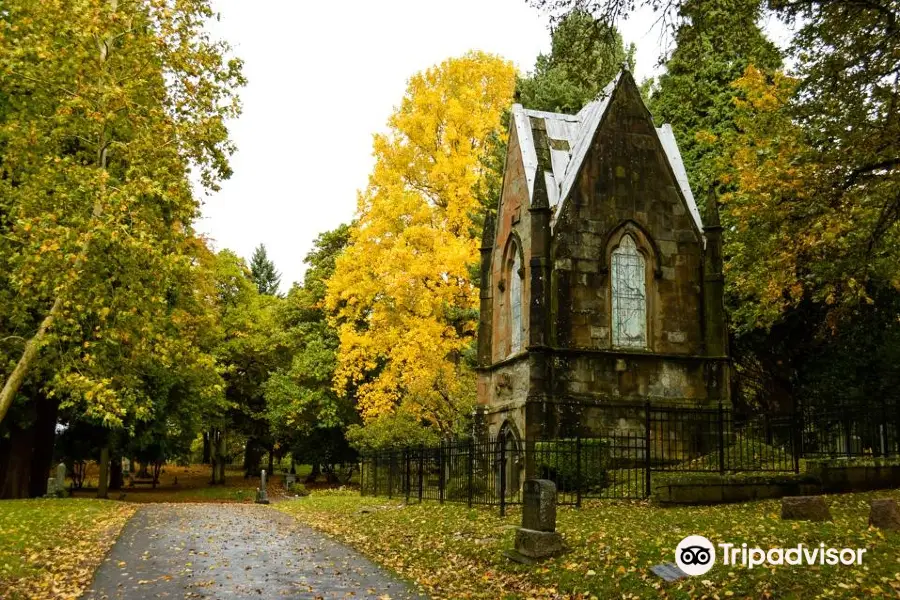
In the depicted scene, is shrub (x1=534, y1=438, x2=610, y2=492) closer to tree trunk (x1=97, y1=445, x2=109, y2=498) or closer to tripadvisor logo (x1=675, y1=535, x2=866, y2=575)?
tripadvisor logo (x1=675, y1=535, x2=866, y2=575)

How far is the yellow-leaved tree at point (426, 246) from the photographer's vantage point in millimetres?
25766

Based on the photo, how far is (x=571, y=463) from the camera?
53.5ft

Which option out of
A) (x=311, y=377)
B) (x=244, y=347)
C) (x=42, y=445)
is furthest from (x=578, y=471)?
(x=244, y=347)

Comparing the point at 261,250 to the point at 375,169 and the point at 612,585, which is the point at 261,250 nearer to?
the point at 375,169

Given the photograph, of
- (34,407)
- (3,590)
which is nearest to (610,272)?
(3,590)

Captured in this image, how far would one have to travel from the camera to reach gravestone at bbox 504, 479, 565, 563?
1057 cm

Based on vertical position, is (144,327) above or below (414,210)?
below

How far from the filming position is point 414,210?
87.8 feet

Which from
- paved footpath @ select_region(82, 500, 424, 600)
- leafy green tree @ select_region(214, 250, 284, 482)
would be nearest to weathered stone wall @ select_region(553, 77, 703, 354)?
paved footpath @ select_region(82, 500, 424, 600)

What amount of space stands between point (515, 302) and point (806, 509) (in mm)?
11213

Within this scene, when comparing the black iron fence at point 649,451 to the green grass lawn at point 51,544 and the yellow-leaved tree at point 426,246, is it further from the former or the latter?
the green grass lawn at point 51,544

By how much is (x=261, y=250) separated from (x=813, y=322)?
53430 mm

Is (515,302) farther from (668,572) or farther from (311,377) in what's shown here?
(311,377)

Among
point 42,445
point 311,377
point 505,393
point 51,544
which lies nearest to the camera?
point 51,544
